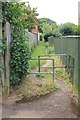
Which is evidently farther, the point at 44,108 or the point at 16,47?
the point at 16,47

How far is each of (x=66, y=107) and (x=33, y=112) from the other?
762 mm

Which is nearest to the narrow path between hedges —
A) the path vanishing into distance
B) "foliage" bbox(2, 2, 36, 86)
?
the path vanishing into distance

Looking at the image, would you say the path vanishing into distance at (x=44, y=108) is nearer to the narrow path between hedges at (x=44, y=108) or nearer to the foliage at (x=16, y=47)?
the narrow path between hedges at (x=44, y=108)

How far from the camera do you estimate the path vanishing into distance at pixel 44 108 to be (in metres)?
4.83

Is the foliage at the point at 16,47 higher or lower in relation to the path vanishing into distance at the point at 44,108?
higher

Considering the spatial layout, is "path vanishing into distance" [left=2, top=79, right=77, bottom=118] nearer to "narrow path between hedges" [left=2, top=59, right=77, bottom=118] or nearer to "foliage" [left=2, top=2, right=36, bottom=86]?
"narrow path between hedges" [left=2, top=59, right=77, bottom=118]

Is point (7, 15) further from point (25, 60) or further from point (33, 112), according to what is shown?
point (33, 112)

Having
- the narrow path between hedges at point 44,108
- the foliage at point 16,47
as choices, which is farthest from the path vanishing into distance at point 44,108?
the foliage at point 16,47

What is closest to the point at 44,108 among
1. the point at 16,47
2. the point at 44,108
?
the point at 44,108

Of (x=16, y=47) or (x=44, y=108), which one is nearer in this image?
(x=44, y=108)

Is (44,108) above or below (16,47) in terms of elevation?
below

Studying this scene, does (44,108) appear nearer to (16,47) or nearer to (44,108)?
(44,108)

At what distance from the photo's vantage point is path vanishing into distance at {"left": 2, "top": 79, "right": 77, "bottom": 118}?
15.8 feet

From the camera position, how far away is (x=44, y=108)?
5.28 metres
